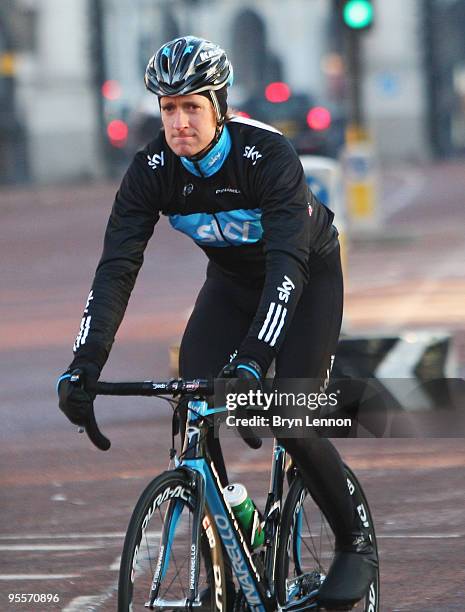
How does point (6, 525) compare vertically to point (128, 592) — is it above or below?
below

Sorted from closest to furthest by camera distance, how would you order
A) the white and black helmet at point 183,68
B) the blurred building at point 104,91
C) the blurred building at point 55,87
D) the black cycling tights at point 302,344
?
the white and black helmet at point 183,68
the black cycling tights at point 302,344
the blurred building at point 104,91
the blurred building at point 55,87

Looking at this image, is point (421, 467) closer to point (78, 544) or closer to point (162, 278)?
point (78, 544)

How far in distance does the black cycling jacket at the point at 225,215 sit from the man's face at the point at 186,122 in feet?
0.46

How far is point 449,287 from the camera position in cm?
1681

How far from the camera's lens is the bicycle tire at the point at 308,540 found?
543 centimetres

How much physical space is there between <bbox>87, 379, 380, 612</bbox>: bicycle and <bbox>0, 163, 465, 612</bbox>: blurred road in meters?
0.86

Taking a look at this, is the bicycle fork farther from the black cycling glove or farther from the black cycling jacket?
the black cycling jacket

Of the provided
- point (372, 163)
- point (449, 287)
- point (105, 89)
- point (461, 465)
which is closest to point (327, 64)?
point (105, 89)

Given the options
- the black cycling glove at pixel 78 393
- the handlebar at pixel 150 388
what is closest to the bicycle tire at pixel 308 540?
the handlebar at pixel 150 388

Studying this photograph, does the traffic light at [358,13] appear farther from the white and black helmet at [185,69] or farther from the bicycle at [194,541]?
the white and black helmet at [185,69]

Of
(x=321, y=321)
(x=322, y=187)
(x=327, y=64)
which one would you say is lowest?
(x=327, y=64)

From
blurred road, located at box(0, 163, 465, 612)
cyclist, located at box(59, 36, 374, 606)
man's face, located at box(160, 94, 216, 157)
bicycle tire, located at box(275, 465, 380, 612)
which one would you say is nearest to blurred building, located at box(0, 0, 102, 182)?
blurred road, located at box(0, 163, 465, 612)

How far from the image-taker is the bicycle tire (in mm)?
5430

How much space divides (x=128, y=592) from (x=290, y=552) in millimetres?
1098
